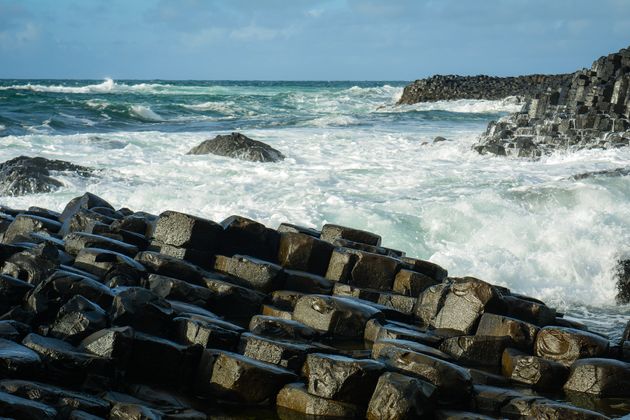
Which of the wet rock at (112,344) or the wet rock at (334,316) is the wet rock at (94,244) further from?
the wet rock at (112,344)

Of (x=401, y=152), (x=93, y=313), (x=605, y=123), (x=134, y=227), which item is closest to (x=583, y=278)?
(x=134, y=227)

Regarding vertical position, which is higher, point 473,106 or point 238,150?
point 473,106

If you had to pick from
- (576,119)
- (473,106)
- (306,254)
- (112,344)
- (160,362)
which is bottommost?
(160,362)

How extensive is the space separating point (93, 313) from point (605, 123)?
1737cm

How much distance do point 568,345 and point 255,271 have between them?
271cm

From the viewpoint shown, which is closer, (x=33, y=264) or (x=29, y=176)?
(x=33, y=264)

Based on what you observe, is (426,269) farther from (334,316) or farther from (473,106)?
(473,106)

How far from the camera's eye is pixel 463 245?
10.3 m

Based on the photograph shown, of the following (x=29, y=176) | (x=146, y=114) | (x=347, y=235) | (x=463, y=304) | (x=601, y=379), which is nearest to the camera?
(x=601, y=379)

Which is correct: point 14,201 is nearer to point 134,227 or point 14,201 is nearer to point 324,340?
point 134,227

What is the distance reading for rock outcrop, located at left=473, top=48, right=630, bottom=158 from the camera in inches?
766

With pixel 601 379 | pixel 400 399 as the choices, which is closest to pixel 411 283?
pixel 601 379

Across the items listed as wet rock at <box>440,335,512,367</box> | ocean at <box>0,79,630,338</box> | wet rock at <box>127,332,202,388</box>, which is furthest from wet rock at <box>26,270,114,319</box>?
ocean at <box>0,79,630,338</box>

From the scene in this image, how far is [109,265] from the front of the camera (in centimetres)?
668
